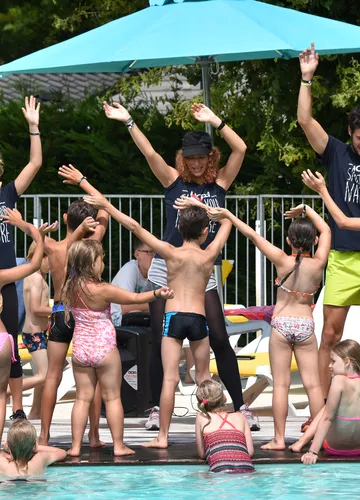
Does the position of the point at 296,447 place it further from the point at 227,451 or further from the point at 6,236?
the point at 6,236

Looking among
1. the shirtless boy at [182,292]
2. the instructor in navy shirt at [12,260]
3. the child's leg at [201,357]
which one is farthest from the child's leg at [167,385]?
the instructor in navy shirt at [12,260]

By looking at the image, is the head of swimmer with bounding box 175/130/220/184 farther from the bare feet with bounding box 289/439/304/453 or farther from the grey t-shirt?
the grey t-shirt

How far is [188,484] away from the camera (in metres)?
6.26

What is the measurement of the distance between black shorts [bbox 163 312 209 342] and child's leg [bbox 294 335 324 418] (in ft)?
2.04

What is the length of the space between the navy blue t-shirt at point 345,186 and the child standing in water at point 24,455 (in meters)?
2.27

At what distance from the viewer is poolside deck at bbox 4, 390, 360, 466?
6.61 m

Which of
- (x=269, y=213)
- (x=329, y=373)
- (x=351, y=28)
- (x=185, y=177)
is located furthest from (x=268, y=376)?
(x=269, y=213)

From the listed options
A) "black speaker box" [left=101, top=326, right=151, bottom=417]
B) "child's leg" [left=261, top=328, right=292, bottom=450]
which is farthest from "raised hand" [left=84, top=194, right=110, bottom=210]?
"black speaker box" [left=101, top=326, right=151, bottom=417]

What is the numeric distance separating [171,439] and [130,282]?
251cm

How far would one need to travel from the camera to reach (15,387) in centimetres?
727

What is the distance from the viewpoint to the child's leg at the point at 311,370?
7.14 m

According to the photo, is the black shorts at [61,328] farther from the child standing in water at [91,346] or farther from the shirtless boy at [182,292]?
the shirtless boy at [182,292]

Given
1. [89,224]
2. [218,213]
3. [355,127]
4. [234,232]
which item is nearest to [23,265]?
[89,224]

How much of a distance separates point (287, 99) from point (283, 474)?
7.56m
